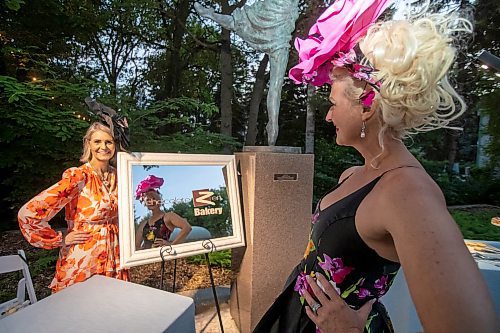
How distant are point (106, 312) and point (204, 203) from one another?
1.08 meters

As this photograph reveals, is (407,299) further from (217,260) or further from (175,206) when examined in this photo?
(217,260)

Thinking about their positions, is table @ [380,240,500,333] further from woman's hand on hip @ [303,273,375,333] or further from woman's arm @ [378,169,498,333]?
woman's arm @ [378,169,498,333]

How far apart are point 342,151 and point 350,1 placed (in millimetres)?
7539

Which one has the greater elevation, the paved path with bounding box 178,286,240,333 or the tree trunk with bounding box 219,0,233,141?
the tree trunk with bounding box 219,0,233,141

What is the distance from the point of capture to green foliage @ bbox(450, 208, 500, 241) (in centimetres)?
481

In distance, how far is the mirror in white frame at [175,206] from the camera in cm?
175

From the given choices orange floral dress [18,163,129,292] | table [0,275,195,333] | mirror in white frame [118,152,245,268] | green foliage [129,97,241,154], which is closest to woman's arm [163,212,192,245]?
mirror in white frame [118,152,245,268]

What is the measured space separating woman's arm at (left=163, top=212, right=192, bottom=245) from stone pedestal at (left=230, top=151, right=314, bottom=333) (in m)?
0.48

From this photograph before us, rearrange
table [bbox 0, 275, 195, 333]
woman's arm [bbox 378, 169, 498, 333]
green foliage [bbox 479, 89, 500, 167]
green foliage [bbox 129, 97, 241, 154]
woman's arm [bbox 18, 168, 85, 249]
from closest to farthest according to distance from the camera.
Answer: woman's arm [bbox 378, 169, 498, 333] < table [bbox 0, 275, 195, 333] < woman's arm [bbox 18, 168, 85, 249] < green foliage [bbox 129, 97, 241, 154] < green foliage [bbox 479, 89, 500, 167]

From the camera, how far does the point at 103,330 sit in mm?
919

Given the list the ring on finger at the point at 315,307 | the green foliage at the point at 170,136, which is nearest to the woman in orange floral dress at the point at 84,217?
the ring on finger at the point at 315,307

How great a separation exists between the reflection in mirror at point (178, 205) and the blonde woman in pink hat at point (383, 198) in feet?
3.64

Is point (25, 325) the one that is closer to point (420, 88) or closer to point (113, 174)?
point (113, 174)

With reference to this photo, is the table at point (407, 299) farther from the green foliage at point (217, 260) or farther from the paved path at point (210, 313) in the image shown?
the green foliage at point (217, 260)
